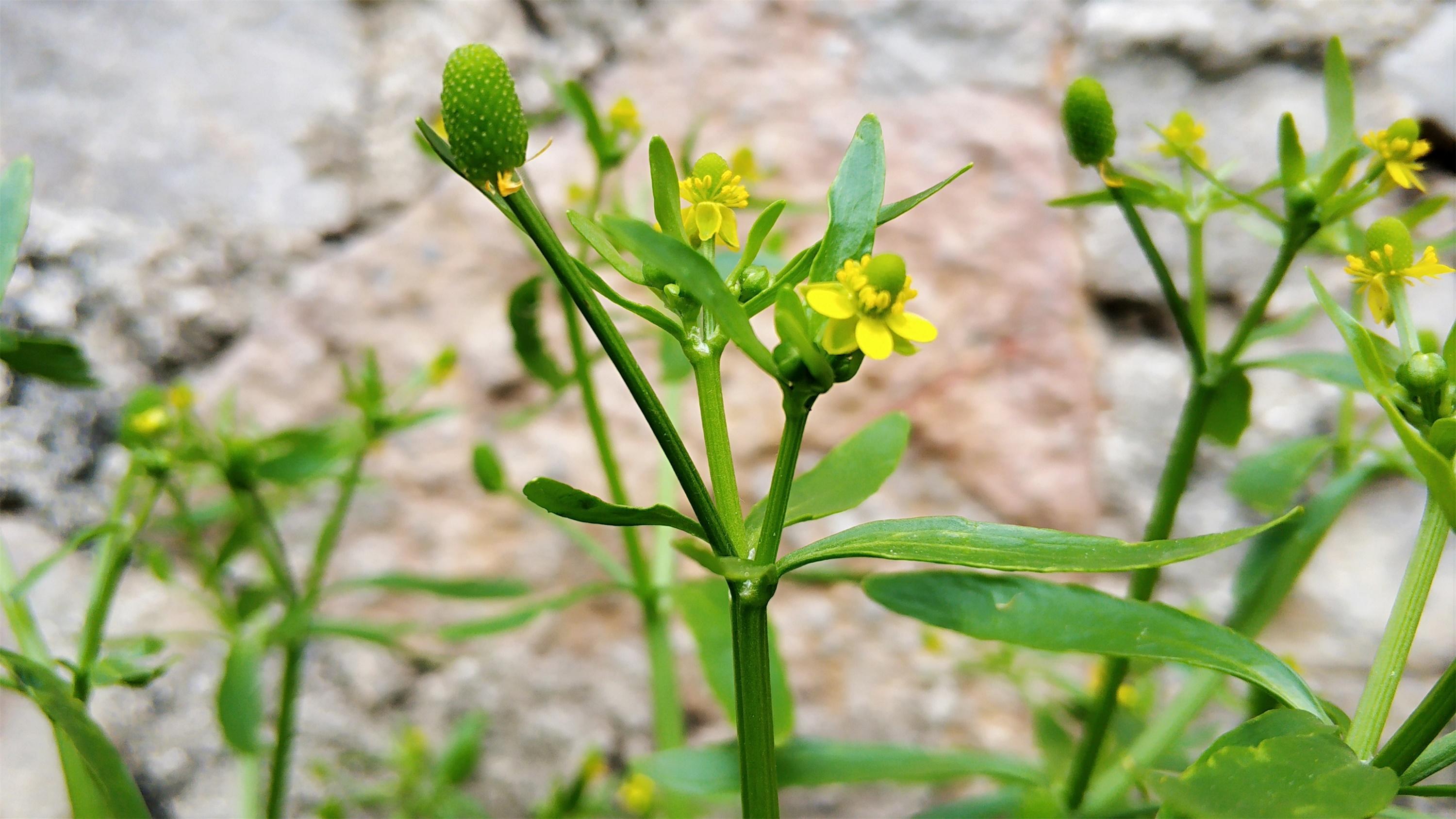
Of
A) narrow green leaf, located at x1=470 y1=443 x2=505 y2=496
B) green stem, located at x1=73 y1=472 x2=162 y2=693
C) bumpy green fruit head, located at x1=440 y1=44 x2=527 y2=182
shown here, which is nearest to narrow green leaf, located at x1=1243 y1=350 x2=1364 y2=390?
bumpy green fruit head, located at x1=440 y1=44 x2=527 y2=182

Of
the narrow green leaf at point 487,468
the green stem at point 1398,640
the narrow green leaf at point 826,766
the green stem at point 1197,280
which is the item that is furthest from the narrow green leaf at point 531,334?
the green stem at point 1398,640

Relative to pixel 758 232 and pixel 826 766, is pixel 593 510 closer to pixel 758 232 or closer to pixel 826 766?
pixel 758 232

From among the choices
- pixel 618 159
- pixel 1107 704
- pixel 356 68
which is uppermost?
pixel 356 68

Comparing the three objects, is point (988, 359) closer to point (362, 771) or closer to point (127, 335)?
point (362, 771)

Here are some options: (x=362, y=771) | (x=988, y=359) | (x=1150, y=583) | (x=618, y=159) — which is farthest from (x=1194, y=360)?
(x=362, y=771)

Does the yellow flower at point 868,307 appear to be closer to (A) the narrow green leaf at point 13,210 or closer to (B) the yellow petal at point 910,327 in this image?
(B) the yellow petal at point 910,327

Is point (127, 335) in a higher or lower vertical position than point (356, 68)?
lower
